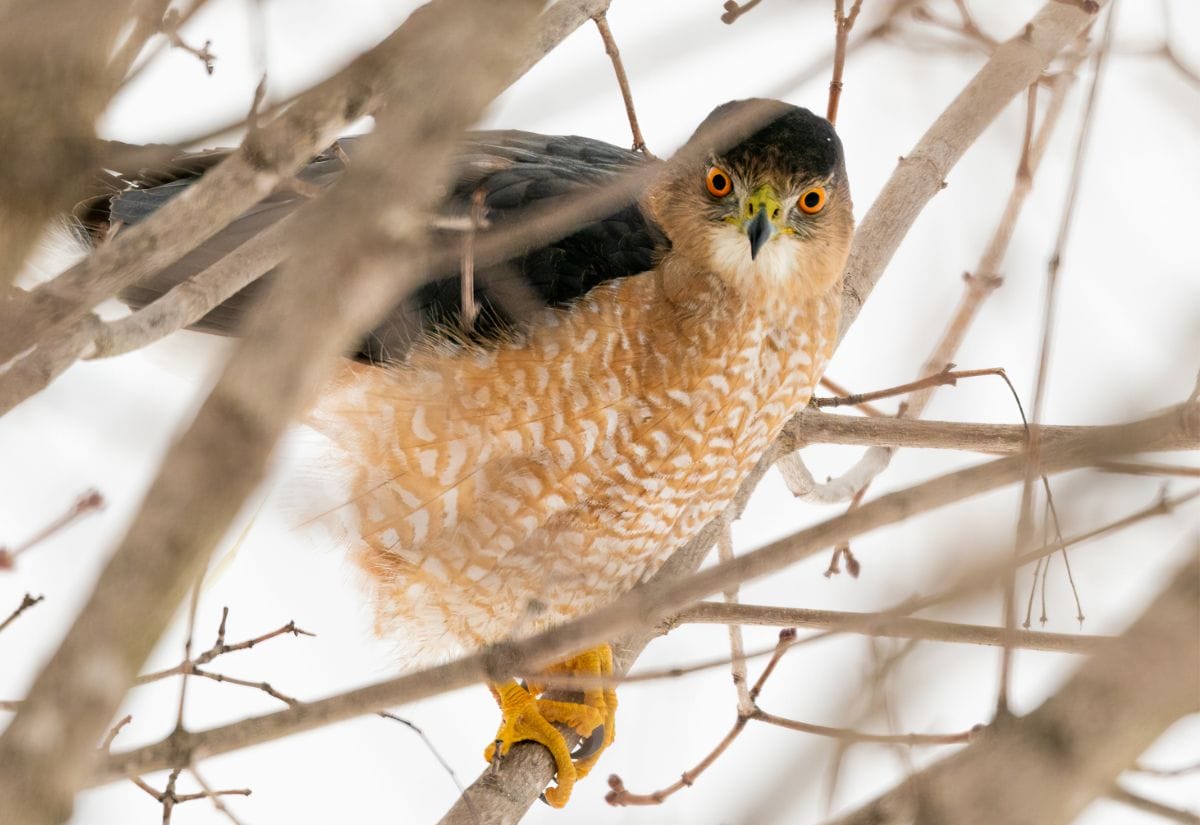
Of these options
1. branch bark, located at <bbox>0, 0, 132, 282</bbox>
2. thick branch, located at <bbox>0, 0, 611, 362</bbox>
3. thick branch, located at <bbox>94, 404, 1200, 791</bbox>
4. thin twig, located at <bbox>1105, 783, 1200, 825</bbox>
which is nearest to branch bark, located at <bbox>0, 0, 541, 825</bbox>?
thick branch, located at <bbox>0, 0, 611, 362</bbox>

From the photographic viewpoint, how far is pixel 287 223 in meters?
2.34

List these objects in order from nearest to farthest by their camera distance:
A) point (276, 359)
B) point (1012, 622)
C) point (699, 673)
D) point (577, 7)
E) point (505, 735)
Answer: point (276, 359), point (1012, 622), point (699, 673), point (577, 7), point (505, 735)

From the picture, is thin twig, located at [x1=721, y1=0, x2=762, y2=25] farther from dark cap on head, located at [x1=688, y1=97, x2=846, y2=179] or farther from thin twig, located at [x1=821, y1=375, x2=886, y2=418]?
thin twig, located at [x1=821, y1=375, x2=886, y2=418]

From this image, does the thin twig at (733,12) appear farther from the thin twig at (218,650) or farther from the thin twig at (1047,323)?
the thin twig at (218,650)

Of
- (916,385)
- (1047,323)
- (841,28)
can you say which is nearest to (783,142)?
(841,28)

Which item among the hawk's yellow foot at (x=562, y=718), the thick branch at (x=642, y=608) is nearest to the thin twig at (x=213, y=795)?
the thick branch at (x=642, y=608)

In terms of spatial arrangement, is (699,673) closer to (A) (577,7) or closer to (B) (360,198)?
(B) (360,198)

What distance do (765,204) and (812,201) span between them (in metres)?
0.19

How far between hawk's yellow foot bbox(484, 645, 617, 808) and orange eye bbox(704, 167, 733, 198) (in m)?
1.61

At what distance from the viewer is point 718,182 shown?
3.85 meters

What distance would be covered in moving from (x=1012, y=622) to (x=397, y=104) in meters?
1.11

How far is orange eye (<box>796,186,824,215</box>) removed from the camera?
383cm

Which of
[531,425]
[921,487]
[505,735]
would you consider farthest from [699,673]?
[505,735]

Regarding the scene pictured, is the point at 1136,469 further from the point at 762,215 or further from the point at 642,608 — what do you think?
the point at 762,215
